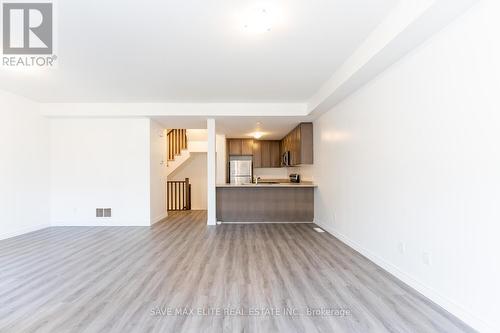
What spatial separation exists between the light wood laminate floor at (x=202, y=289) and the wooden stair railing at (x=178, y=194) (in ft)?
14.9

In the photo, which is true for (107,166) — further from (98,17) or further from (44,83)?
(98,17)

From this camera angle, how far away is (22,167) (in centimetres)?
500

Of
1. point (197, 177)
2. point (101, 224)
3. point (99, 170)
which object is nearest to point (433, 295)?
point (101, 224)

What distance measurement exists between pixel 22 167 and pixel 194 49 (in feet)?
14.5

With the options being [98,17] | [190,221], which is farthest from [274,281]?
[190,221]

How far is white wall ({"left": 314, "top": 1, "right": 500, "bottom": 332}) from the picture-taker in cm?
183

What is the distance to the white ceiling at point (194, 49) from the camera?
2375 mm

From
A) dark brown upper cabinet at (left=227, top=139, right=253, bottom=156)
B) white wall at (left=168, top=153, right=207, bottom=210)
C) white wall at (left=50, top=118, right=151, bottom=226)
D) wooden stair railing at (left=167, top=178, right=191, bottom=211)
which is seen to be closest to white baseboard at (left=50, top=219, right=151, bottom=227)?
white wall at (left=50, top=118, right=151, bottom=226)

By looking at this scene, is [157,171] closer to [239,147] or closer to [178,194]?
[178,194]

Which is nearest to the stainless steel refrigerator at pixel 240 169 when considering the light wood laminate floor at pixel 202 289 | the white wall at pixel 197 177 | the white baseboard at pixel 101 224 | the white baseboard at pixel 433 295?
the white wall at pixel 197 177

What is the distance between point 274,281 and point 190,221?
157 inches

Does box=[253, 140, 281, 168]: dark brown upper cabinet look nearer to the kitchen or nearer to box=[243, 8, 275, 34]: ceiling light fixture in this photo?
the kitchen

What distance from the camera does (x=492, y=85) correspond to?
1.80 meters

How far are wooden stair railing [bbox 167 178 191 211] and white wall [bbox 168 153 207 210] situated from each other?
129 centimetres
